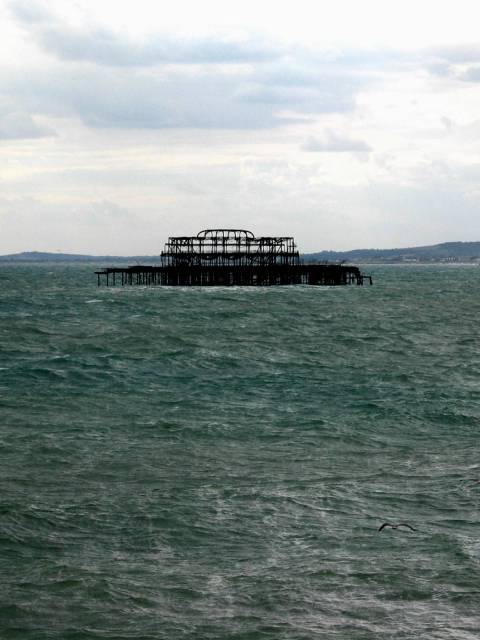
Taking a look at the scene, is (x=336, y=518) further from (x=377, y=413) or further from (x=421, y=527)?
(x=377, y=413)

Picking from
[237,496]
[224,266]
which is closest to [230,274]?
[224,266]

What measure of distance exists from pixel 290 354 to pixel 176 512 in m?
30.4

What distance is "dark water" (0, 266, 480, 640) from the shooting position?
1538 centimetres

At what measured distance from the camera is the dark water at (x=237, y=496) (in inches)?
605

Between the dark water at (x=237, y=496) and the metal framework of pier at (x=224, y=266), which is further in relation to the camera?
the metal framework of pier at (x=224, y=266)

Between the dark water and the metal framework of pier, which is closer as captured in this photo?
the dark water

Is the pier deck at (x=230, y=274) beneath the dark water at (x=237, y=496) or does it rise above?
above

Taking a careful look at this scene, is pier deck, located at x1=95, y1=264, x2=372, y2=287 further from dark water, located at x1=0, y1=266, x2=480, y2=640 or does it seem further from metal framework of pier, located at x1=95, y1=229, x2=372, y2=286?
dark water, located at x1=0, y1=266, x2=480, y2=640

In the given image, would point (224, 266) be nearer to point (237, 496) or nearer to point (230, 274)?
point (230, 274)

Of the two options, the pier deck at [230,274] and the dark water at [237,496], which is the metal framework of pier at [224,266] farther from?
the dark water at [237,496]

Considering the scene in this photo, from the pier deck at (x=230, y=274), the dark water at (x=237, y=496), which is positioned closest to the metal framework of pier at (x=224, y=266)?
the pier deck at (x=230, y=274)

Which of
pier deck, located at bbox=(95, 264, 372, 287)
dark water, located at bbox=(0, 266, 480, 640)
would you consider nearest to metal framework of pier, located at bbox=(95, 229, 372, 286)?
pier deck, located at bbox=(95, 264, 372, 287)

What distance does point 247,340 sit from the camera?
57.1 metres

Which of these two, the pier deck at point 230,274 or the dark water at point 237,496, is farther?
the pier deck at point 230,274
